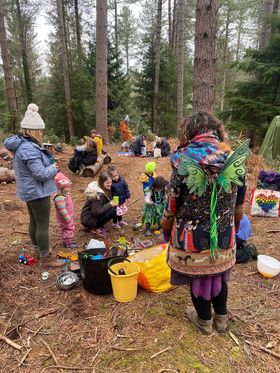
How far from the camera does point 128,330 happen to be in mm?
2373

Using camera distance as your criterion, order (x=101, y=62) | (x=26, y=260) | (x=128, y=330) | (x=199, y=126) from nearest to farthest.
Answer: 1. (x=199, y=126)
2. (x=128, y=330)
3. (x=26, y=260)
4. (x=101, y=62)

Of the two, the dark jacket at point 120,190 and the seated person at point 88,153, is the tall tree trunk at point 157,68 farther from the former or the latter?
the dark jacket at point 120,190

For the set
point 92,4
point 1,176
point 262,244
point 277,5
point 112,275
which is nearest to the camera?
point 112,275

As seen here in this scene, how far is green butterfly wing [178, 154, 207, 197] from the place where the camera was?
5.78 ft

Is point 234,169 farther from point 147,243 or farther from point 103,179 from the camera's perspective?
point 103,179

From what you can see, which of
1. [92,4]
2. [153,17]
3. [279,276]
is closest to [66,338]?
[279,276]

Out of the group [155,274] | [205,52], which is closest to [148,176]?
[155,274]

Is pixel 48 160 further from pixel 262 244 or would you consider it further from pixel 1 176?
pixel 1 176

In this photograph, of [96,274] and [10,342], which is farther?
[96,274]

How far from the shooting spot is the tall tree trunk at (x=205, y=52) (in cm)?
423

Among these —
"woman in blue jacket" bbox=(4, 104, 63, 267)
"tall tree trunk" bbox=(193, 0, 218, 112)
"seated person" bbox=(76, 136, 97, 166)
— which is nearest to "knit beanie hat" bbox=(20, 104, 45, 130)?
"woman in blue jacket" bbox=(4, 104, 63, 267)

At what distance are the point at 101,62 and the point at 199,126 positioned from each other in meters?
11.0

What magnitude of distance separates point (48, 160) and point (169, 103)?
682 inches

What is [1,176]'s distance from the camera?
6.97m
